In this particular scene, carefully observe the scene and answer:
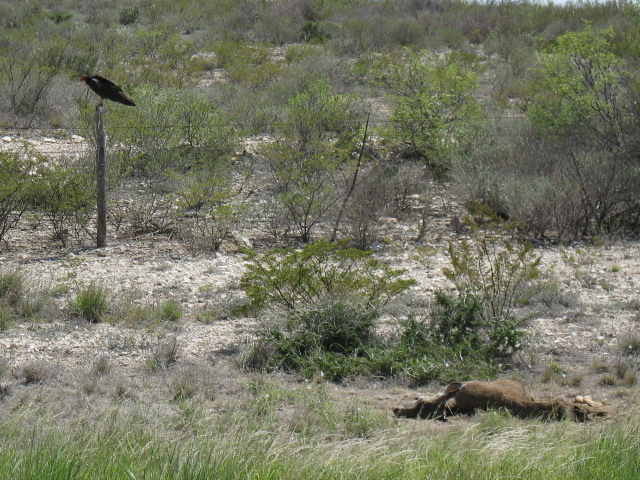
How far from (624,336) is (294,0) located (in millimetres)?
28833

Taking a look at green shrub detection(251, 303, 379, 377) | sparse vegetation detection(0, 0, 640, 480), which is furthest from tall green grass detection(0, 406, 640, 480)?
green shrub detection(251, 303, 379, 377)

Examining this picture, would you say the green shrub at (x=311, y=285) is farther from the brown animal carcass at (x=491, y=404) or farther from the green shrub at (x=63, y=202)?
the green shrub at (x=63, y=202)

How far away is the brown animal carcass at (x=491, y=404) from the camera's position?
571 cm

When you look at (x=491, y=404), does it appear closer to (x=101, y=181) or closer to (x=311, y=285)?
(x=311, y=285)

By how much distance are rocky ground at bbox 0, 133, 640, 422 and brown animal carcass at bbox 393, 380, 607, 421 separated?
0.32 meters

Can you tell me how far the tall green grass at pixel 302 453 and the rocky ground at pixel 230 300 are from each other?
1432mm

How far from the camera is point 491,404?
19.1 ft

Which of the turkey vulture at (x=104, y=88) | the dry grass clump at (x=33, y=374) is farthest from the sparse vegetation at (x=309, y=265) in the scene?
the turkey vulture at (x=104, y=88)

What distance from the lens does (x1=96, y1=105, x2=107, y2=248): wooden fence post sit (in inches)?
413

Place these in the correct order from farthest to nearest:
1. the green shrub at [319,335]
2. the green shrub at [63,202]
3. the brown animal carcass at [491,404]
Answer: the green shrub at [63,202], the green shrub at [319,335], the brown animal carcass at [491,404]

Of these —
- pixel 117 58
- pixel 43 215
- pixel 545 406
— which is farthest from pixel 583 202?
pixel 117 58

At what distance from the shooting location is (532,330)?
7938mm

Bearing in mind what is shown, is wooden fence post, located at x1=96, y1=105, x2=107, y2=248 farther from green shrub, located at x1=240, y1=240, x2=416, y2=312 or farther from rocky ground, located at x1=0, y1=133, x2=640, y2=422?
green shrub, located at x1=240, y1=240, x2=416, y2=312

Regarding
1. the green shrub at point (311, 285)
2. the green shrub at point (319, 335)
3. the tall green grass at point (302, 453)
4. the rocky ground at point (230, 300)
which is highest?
the tall green grass at point (302, 453)
